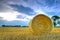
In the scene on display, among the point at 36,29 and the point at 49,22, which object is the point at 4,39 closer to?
the point at 36,29

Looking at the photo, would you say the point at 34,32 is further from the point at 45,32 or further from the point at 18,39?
the point at 18,39

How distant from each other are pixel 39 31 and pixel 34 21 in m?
0.28

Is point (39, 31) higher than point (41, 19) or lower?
lower

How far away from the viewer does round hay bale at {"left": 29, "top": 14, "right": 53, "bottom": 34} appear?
4744mm

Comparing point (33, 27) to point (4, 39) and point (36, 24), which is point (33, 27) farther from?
point (4, 39)

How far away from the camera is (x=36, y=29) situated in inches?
187

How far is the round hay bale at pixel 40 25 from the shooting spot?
4.74m

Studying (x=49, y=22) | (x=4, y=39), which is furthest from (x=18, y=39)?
(x=49, y=22)

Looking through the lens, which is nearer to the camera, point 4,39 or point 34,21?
point 4,39

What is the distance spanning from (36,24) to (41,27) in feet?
0.49

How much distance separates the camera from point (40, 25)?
15.9ft

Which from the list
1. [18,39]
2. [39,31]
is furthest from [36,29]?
[18,39]

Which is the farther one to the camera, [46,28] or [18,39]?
[46,28]

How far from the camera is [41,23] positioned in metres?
4.87
